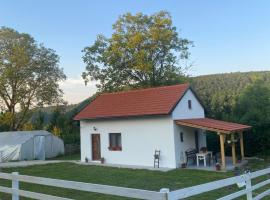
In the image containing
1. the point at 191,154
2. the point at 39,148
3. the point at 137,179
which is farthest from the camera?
the point at 39,148

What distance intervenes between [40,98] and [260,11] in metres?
24.5

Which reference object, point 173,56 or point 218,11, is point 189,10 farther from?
point 173,56

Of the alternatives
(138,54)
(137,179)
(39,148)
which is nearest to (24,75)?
(39,148)

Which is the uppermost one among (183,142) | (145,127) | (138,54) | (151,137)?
(138,54)

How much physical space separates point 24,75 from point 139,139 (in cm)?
1936

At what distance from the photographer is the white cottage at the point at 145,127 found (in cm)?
1817

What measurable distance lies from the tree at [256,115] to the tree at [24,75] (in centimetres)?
2041

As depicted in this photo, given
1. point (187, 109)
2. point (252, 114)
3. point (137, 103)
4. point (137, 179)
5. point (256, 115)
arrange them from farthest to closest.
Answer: point (252, 114), point (256, 115), point (137, 103), point (187, 109), point (137, 179)

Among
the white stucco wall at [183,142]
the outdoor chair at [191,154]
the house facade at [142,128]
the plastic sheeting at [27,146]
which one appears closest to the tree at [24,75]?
the plastic sheeting at [27,146]

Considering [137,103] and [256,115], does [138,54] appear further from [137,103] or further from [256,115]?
[256,115]

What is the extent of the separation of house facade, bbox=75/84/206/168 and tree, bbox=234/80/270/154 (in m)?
3.24

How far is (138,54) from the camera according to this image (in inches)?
1261

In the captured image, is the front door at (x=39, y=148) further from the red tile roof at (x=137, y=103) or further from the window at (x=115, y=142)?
the window at (x=115, y=142)

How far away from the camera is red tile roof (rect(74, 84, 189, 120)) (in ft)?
61.7
